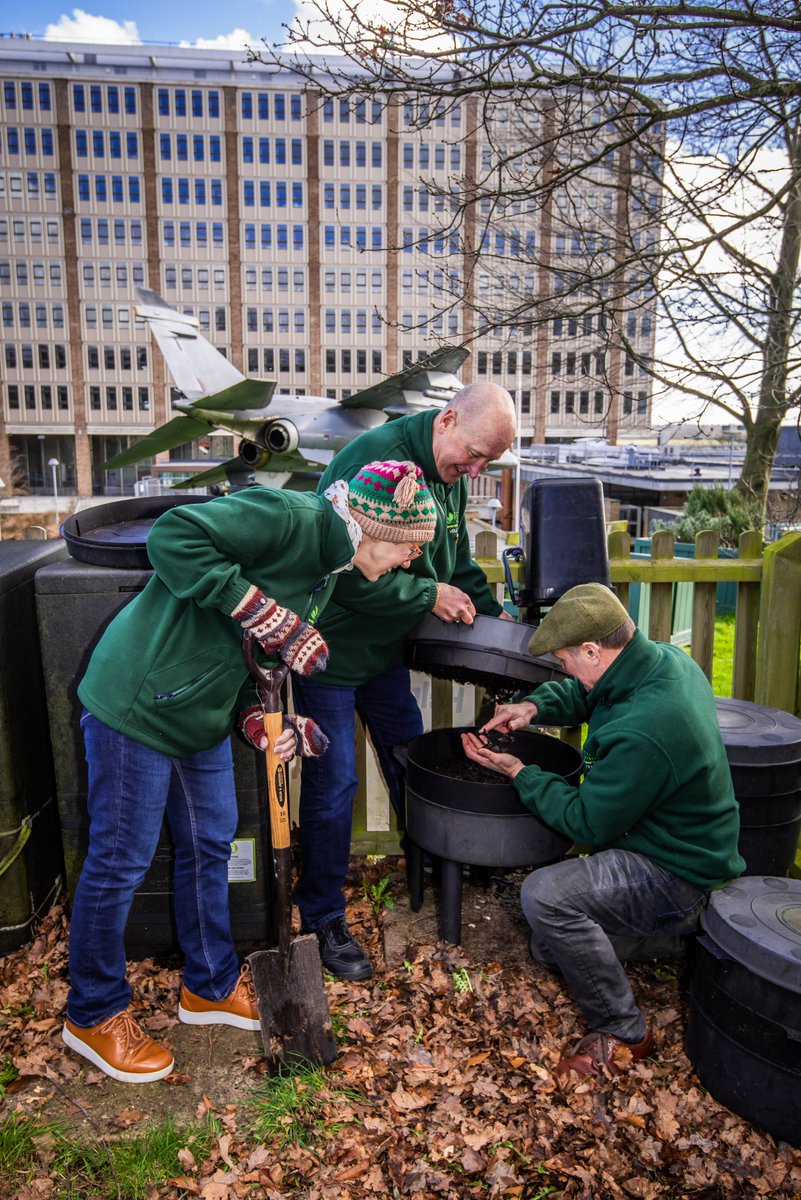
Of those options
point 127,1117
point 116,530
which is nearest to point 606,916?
point 127,1117

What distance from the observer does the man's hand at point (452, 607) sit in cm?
317

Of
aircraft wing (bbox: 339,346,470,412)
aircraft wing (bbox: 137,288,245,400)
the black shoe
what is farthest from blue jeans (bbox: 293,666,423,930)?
aircraft wing (bbox: 137,288,245,400)

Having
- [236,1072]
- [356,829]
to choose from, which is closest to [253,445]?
[356,829]

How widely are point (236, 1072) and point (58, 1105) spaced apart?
21.6 inches

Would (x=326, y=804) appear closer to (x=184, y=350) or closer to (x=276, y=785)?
(x=276, y=785)

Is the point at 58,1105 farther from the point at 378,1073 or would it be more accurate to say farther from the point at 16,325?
the point at 16,325

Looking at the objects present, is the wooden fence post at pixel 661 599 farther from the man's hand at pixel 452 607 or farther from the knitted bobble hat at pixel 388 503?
the knitted bobble hat at pixel 388 503

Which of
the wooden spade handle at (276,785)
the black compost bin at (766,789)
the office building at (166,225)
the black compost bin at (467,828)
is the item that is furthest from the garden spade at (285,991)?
the office building at (166,225)

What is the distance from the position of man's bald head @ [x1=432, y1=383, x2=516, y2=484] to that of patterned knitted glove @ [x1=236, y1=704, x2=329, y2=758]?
1199 millimetres

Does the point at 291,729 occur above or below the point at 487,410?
below

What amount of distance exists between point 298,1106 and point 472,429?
2383mm

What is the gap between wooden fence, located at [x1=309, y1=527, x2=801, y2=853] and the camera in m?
3.97

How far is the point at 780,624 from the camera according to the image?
398 cm

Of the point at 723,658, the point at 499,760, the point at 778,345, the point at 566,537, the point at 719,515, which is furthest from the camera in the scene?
the point at 719,515
